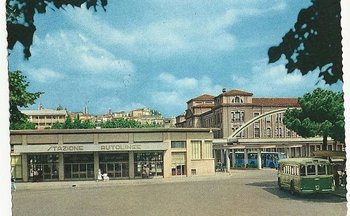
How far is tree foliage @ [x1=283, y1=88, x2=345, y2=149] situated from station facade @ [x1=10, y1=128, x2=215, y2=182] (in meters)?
1.43

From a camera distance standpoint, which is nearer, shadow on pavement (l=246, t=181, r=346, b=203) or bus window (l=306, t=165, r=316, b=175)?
shadow on pavement (l=246, t=181, r=346, b=203)

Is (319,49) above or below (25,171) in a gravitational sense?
above

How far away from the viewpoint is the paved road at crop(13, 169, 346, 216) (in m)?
6.20

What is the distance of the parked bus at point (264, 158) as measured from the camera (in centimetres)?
796

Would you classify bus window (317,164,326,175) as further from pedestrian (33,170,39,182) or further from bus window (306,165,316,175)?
pedestrian (33,170,39,182)

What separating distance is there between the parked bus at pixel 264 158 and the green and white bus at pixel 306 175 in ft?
0.62

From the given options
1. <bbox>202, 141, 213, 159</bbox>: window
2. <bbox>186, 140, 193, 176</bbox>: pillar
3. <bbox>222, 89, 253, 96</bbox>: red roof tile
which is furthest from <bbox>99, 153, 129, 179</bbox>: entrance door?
<bbox>222, 89, 253, 96</bbox>: red roof tile

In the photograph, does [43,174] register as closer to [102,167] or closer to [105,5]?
[102,167]

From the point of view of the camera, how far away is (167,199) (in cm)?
681

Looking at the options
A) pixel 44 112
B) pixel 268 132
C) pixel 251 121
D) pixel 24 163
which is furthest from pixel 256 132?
pixel 24 163

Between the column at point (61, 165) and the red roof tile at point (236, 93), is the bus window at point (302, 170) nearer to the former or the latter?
the red roof tile at point (236, 93)

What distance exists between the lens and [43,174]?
8484mm

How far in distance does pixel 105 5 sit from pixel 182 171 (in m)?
3.54

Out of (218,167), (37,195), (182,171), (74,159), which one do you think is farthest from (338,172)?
(37,195)
